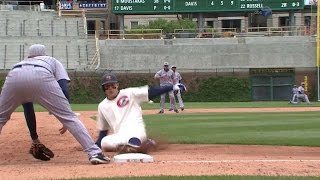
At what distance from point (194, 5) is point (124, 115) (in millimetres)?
39981

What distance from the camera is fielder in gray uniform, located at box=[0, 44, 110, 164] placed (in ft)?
24.7

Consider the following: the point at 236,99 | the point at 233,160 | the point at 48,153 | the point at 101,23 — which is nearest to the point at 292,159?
the point at 233,160

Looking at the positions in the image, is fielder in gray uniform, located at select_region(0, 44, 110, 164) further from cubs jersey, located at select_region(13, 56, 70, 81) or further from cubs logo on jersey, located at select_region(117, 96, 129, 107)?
cubs logo on jersey, located at select_region(117, 96, 129, 107)

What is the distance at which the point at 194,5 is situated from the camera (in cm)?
4769

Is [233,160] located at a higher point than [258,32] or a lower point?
lower

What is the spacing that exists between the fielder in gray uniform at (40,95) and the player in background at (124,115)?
2.52 feet

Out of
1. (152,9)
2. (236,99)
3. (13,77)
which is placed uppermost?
(152,9)

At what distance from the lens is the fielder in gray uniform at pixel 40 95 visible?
753cm

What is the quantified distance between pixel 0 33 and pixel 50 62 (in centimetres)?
4141

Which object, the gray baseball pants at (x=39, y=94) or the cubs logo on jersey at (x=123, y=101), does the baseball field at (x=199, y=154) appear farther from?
the cubs logo on jersey at (x=123, y=101)

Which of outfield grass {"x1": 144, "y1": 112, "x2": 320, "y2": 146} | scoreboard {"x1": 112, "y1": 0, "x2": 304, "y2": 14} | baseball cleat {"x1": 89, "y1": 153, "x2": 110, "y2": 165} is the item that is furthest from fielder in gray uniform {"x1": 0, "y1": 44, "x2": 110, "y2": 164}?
scoreboard {"x1": 112, "y1": 0, "x2": 304, "y2": 14}

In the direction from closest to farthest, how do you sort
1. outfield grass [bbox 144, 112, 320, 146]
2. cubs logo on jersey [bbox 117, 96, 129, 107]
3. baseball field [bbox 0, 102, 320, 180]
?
baseball field [bbox 0, 102, 320, 180] < cubs logo on jersey [bbox 117, 96, 129, 107] < outfield grass [bbox 144, 112, 320, 146]

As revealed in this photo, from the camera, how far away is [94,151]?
761 centimetres

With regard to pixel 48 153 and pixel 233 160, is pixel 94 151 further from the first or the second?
pixel 233 160
